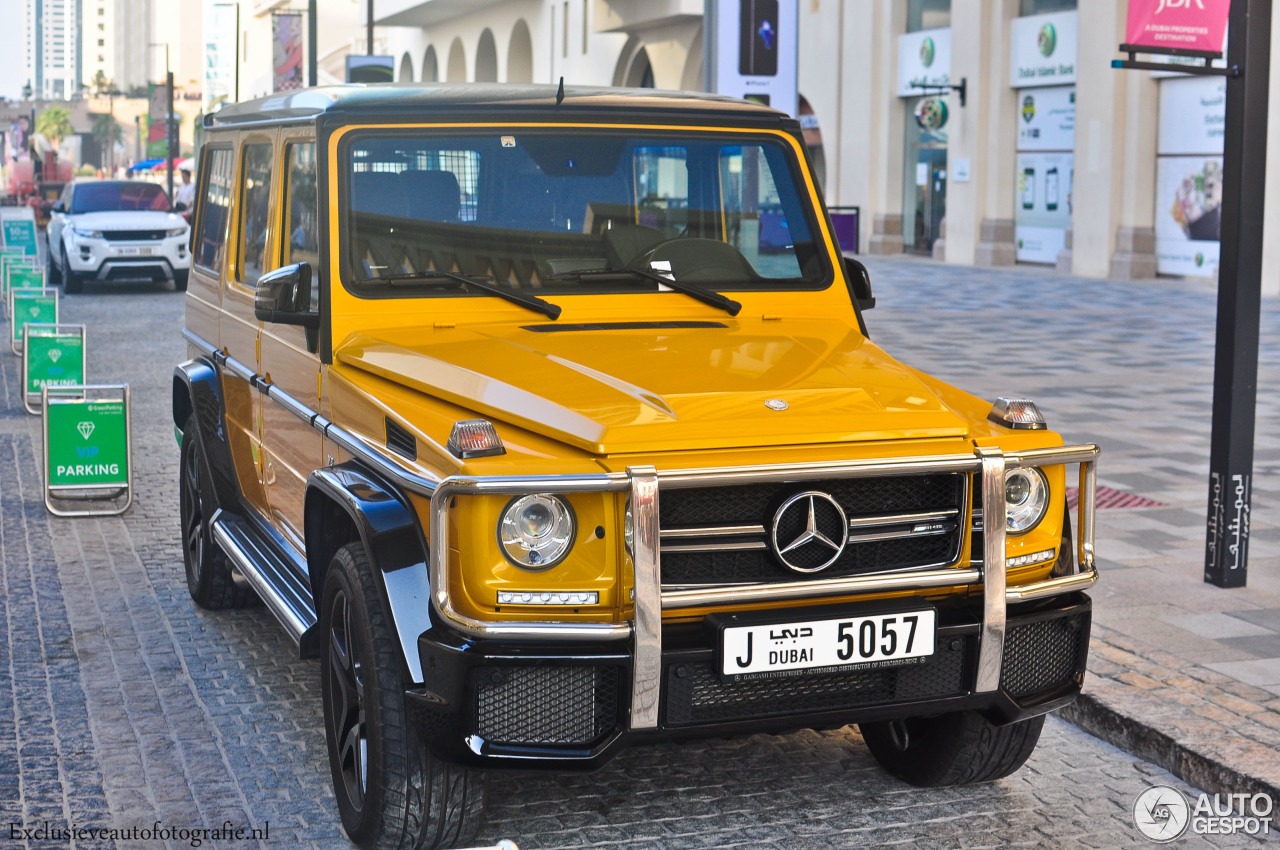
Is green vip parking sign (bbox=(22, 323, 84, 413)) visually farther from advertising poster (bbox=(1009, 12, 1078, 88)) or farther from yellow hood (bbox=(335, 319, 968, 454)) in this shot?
advertising poster (bbox=(1009, 12, 1078, 88))

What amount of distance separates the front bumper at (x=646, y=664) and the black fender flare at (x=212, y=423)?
276 centimetres

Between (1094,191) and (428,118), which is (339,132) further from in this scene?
(1094,191)

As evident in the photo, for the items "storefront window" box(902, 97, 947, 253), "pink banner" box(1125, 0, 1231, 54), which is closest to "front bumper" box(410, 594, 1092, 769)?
"pink banner" box(1125, 0, 1231, 54)

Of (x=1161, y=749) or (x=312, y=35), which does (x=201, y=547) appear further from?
(x=312, y=35)

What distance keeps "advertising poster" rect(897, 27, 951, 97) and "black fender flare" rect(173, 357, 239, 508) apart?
30.3 metres

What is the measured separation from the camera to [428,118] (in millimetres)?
4742

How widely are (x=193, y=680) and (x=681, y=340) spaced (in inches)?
90.2

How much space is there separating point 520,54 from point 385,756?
56.5 meters

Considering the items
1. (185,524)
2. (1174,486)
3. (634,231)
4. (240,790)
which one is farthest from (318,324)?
(1174,486)

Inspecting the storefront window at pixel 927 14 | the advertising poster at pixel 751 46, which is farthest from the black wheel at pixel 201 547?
the storefront window at pixel 927 14

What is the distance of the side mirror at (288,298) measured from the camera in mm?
4539

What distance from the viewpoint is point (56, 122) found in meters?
168

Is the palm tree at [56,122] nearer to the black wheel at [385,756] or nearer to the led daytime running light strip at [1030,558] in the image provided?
the black wheel at [385,756]

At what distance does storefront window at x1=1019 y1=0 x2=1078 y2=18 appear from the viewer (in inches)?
1204
